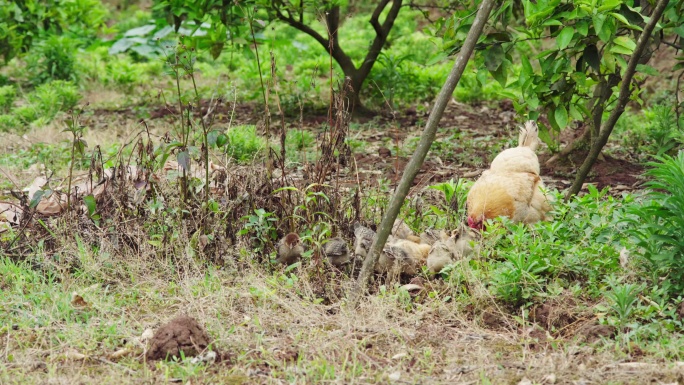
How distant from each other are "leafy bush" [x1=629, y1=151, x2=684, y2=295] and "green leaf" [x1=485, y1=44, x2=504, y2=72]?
1194 mm

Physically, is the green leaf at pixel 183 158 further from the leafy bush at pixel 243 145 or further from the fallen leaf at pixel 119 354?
the leafy bush at pixel 243 145

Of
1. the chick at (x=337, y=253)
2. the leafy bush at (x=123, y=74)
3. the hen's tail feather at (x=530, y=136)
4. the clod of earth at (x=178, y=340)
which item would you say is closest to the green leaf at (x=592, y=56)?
the hen's tail feather at (x=530, y=136)

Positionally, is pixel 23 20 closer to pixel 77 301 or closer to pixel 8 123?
pixel 8 123

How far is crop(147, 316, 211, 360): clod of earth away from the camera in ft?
9.91

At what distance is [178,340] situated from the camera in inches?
120

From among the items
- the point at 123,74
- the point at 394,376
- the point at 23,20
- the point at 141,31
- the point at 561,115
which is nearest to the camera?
the point at 394,376

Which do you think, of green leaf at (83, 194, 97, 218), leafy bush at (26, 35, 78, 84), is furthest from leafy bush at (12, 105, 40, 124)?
green leaf at (83, 194, 97, 218)

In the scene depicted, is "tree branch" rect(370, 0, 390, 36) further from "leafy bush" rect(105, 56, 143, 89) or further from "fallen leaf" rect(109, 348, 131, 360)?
"fallen leaf" rect(109, 348, 131, 360)

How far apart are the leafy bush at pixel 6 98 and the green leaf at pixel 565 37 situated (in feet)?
20.1

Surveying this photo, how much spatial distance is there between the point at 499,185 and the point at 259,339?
1542mm

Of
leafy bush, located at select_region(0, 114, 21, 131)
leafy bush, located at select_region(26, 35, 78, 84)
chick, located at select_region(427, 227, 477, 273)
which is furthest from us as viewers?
leafy bush, located at select_region(26, 35, 78, 84)

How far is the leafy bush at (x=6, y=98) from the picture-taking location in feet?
26.9

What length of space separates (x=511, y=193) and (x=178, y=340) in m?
1.82

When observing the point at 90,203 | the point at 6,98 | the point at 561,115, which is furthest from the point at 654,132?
the point at 6,98
